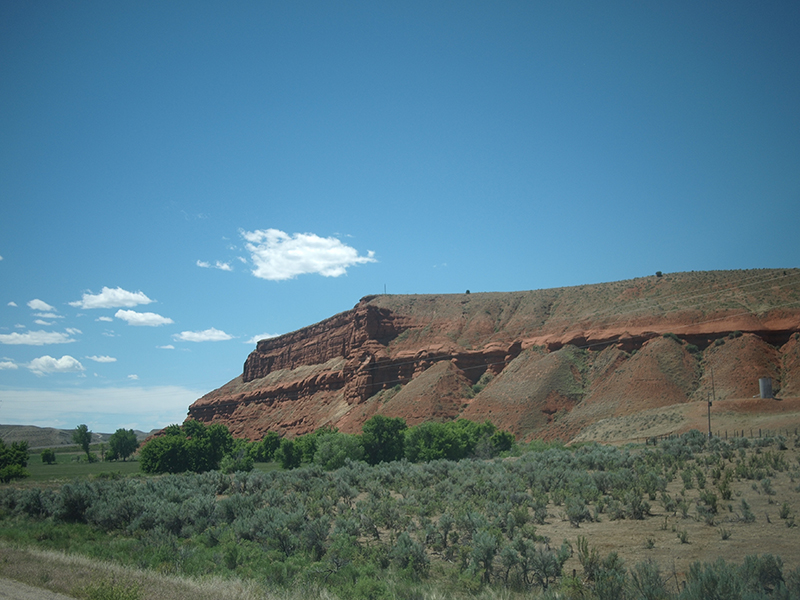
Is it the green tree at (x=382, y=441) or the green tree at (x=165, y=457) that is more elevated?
the green tree at (x=382, y=441)

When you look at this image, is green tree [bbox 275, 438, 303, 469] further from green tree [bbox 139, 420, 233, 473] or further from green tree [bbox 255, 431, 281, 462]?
green tree [bbox 255, 431, 281, 462]

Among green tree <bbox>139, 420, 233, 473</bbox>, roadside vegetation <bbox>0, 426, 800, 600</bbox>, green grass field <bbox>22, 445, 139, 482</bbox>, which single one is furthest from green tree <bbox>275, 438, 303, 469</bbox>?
roadside vegetation <bbox>0, 426, 800, 600</bbox>

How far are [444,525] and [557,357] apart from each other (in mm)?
55539

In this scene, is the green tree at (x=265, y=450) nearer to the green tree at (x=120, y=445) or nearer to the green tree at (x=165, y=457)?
the green tree at (x=165, y=457)

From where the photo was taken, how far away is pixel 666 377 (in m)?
55.9

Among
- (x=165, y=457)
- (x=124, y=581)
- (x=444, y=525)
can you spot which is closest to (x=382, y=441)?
(x=165, y=457)

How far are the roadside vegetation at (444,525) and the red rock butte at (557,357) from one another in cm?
2857

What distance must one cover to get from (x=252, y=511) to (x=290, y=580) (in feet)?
24.2

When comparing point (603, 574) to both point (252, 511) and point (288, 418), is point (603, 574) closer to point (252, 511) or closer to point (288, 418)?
point (252, 511)

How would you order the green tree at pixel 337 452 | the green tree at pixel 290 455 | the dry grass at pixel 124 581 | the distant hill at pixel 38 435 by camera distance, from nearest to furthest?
the dry grass at pixel 124 581 < the green tree at pixel 337 452 < the green tree at pixel 290 455 < the distant hill at pixel 38 435

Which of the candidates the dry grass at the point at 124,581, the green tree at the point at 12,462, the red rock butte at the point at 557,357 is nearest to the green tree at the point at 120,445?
the red rock butte at the point at 557,357

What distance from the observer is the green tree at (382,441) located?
4853cm

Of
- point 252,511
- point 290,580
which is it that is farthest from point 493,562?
point 252,511

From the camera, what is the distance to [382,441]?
161ft
